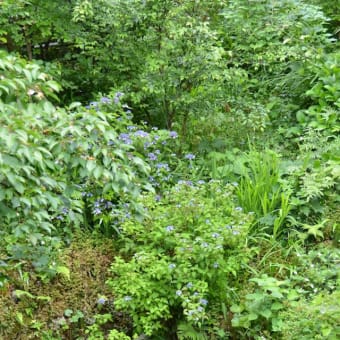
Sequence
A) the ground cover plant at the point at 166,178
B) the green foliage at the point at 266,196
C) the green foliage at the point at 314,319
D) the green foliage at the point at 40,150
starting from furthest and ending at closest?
1. the green foliage at the point at 266,196
2. the green foliage at the point at 314,319
3. the ground cover plant at the point at 166,178
4. the green foliage at the point at 40,150

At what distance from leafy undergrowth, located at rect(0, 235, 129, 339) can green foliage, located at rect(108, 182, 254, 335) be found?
15 cm

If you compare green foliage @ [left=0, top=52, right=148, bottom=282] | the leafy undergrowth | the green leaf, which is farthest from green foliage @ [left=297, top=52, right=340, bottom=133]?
green foliage @ [left=0, top=52, right=148, bottom=282]

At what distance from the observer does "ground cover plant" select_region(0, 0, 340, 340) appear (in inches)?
81.0

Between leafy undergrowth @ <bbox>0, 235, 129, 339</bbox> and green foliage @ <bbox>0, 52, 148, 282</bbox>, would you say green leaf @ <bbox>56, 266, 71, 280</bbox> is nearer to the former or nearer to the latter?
leafy undergrowth @ <bbox>0, 235, 129, 339</bbox>

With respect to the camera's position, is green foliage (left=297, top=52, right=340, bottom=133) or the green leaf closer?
the green leaf

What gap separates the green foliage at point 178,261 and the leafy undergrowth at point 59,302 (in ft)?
0.49

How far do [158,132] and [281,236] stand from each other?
1.15 metres

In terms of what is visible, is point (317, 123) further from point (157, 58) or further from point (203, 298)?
point (203, 298)

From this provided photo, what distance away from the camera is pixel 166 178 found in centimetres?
372

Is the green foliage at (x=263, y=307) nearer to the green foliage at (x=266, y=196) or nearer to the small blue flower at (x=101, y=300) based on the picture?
the green foliage at (x=266, y=196)

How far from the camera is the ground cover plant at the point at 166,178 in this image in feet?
6.75

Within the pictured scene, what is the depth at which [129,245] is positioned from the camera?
3.22 m

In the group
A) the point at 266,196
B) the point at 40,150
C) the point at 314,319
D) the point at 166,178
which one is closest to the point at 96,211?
the point at 166,178

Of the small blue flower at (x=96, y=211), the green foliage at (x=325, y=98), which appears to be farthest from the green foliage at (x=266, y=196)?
the small blue flower at (x=96, y=211)
